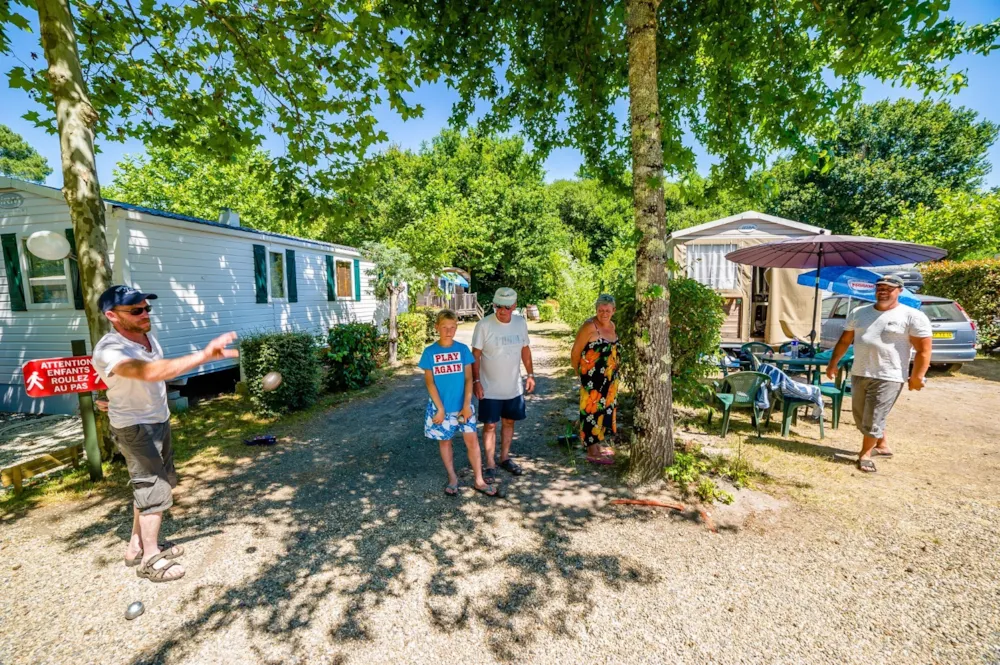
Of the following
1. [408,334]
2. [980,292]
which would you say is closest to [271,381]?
[408,334]

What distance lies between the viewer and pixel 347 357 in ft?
29.1

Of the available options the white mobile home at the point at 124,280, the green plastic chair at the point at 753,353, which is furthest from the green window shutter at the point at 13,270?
the green plastic chair at the point at 753,353

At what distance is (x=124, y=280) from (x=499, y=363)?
6977 millimetres

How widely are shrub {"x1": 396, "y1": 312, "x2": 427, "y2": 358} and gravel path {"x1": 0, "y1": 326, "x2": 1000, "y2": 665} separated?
8659mm

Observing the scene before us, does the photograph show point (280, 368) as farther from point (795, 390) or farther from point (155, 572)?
point (795, 390)

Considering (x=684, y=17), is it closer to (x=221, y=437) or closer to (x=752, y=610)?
(x=752, y=610)

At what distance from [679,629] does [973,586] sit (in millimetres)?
1920

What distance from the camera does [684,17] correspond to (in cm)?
523

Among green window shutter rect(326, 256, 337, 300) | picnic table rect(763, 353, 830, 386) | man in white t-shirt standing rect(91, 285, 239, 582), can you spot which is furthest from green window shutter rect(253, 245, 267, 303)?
picnic table rect(763, 353, 830, 386)

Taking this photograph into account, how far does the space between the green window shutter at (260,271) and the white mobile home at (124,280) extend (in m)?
0.20

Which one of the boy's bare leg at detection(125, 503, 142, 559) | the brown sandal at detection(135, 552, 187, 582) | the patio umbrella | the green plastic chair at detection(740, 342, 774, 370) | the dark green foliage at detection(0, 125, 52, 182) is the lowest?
the brown sandal at detection(135, 552, 187, 582)

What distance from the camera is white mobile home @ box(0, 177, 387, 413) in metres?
7.48

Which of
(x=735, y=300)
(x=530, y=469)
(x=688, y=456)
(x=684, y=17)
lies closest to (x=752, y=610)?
(x=688, y=456)

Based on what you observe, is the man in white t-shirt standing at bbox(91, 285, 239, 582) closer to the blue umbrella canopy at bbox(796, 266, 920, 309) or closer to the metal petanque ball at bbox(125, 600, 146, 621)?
the metal petanque ball at bbox(125, 600, 146, 621)
